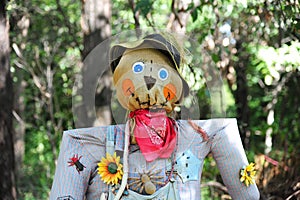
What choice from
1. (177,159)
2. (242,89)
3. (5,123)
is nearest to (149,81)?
(177,159)

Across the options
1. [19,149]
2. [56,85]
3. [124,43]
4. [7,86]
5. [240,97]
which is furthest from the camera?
[56,85]

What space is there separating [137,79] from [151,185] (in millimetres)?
441

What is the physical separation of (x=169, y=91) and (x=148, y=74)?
11cm

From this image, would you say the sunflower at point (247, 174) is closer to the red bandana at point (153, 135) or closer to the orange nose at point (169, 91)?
the red bandana at point (153, 135)

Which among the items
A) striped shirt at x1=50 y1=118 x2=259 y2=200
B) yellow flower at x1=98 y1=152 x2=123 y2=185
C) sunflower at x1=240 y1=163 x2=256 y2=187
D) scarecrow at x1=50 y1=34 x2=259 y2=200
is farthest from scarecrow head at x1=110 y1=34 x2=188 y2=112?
sunflower at x1=240 y1=163 x2=256 y2=187

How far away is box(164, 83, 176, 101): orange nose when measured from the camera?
2.60 m

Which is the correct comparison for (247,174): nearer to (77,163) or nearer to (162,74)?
(162,74)

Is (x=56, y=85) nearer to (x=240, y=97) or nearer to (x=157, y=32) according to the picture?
(x=240, y=97)

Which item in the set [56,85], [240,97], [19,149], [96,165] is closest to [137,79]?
[96,165]

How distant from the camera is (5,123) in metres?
4.07

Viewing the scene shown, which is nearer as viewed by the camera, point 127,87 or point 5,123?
point 127,87

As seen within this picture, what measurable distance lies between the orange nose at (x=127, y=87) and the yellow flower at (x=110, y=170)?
0.28 metres

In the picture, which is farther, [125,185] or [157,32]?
[157,32]

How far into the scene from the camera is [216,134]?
8.74ft
